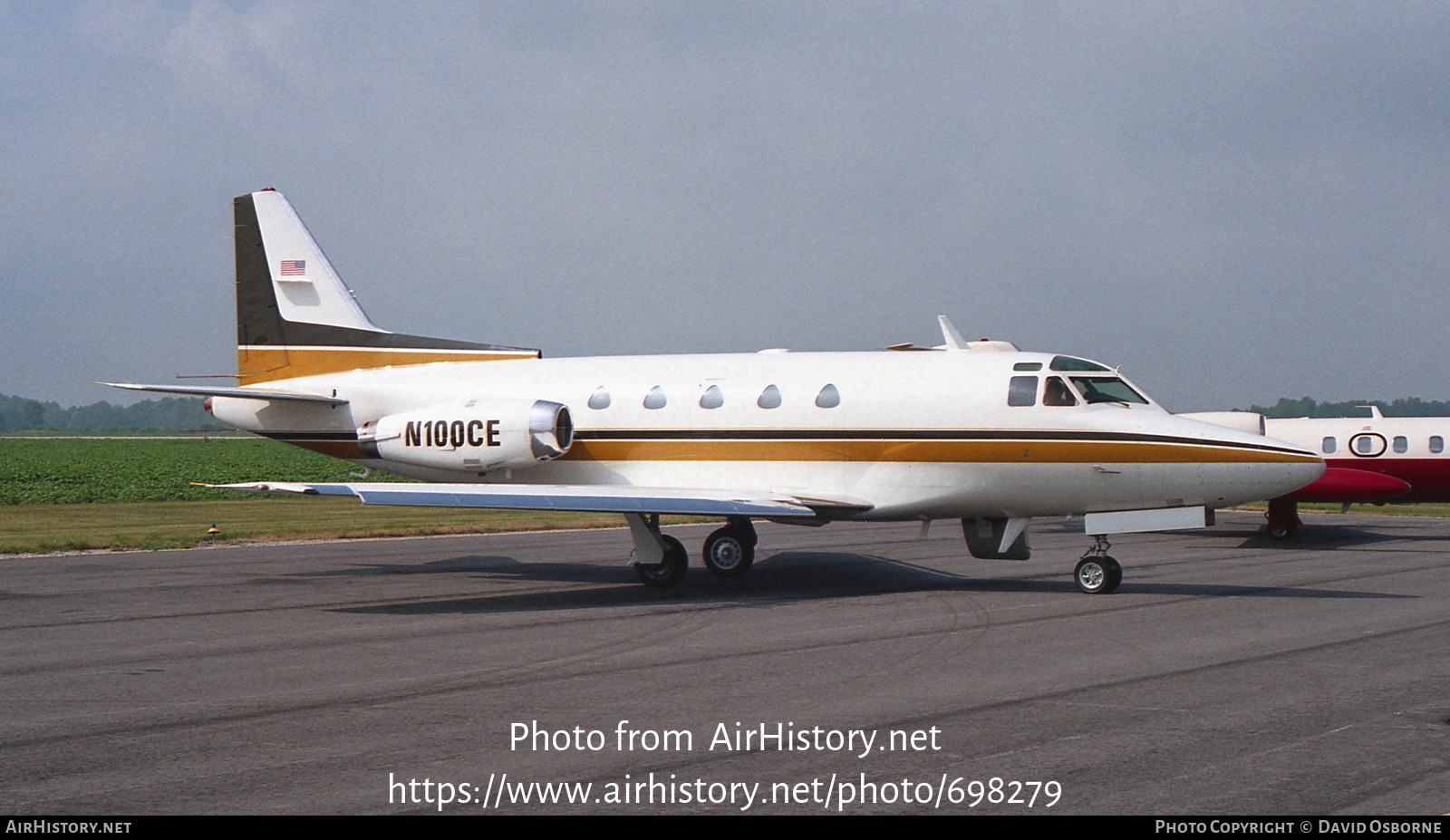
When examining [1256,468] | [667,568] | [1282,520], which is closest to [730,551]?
[667,568]

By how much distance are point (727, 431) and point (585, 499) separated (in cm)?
306

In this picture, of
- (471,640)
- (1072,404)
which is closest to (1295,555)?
(1072,404)

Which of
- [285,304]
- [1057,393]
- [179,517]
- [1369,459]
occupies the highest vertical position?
[285,304]

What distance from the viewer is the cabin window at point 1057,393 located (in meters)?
18.5

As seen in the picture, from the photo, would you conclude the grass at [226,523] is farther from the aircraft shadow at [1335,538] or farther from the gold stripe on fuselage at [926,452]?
the aircraft shadow at [1335,538]

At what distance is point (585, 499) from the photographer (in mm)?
18125

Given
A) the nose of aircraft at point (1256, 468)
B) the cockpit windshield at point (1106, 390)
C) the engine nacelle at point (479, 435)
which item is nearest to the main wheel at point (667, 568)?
the engine nacelle at point (479, 435)

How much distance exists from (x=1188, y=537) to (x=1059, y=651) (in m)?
20.7

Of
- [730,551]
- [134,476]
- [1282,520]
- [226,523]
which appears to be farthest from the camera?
[134,476]

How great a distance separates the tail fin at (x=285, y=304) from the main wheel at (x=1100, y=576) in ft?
41.7

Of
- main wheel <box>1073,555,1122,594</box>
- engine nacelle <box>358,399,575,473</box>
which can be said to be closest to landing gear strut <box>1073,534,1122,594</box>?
main wheel <box>1073,555,1122,594</box>

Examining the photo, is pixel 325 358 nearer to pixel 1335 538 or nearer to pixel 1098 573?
pixel 1098 573

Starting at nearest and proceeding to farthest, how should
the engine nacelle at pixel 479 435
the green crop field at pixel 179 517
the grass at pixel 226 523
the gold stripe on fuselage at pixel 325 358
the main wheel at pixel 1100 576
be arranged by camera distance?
1. the main wheel at pixel 1100 576
2. the engine nacelle at pixel 479 435
3. the gold stripe on fuselage at pixel 325 358
4. the grass at pixel 226 523
5. the green crop field at pixel 179 517

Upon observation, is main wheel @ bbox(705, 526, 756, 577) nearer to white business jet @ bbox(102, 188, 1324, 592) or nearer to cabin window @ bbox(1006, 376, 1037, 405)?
white business jet @ bbox(102, 188, 1324, 592)
